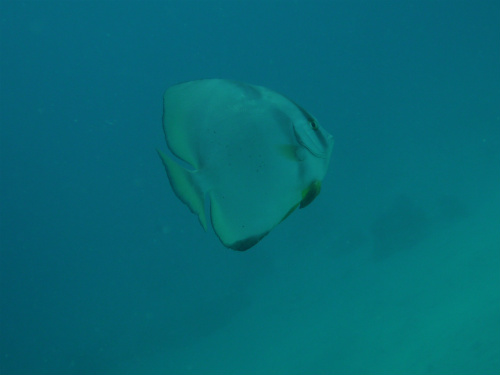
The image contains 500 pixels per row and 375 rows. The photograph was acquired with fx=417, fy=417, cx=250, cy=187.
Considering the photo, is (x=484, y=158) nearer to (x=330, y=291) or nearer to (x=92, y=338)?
(x=330, y=291)

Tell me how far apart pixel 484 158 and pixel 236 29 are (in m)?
18.9

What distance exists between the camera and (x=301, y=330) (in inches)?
443

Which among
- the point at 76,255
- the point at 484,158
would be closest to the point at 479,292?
the point at 484,158

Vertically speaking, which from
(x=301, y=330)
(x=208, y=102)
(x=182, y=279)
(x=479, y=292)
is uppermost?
(x=182, y=279)

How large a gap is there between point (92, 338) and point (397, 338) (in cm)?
1189

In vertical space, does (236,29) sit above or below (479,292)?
above

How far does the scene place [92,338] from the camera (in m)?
16.0

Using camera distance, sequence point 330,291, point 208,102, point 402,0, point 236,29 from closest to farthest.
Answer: point 208,102, point 330,291, point 402,0, point 236,29

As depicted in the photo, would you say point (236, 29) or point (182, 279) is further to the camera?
point (236, 29)

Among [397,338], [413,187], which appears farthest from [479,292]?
[413,187]

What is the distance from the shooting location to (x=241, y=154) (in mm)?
1029

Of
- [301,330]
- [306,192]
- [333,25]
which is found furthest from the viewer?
[333,25]

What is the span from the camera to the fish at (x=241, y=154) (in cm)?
98

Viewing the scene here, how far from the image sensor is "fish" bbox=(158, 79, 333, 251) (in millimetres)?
975
